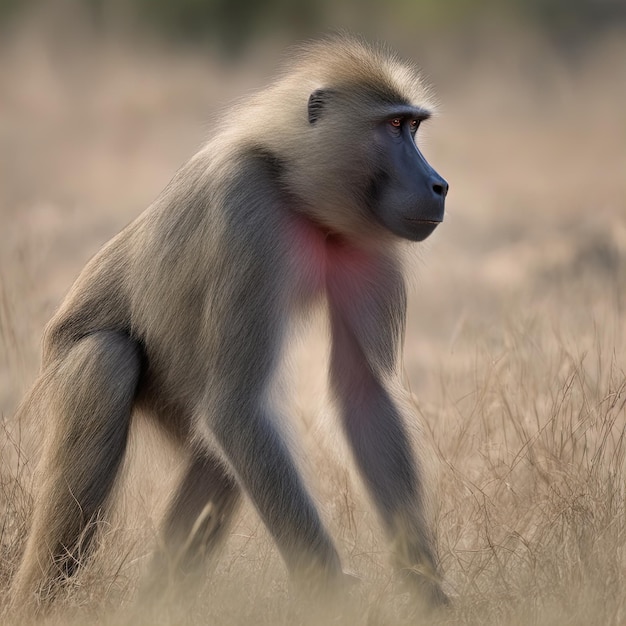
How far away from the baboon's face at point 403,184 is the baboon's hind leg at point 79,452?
1221 millimetres

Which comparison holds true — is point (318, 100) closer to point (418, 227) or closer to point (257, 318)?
point (418, 227)

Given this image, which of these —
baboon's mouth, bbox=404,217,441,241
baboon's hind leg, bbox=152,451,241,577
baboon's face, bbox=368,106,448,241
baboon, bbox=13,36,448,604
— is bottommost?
baboon's hind leg, bbox=152,451,241,577

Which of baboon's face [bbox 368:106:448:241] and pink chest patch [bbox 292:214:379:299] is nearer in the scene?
baboon's face [bbox 368:106:448:241]

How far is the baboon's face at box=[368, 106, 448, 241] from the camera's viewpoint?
171 inches

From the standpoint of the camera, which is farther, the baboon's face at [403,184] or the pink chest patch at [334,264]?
the pink chest patch at [334,264]

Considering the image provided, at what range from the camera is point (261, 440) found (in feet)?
13.5

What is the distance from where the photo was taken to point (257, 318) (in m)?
4.20

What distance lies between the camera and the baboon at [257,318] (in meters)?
4.20

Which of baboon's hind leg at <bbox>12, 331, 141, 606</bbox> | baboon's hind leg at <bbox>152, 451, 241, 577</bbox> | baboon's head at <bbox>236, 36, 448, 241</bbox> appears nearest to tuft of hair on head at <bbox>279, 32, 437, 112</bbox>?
baboon's head at <bbox>236, 36, 448, 241</bbox>

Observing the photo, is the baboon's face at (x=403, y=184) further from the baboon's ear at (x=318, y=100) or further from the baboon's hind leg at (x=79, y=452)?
the baboon's hind leg at (x=79, y=452)

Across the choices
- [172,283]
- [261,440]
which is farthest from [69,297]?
[261,440]

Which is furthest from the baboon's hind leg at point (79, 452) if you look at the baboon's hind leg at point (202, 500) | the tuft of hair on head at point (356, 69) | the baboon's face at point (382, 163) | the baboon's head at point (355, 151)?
the tuft of hair on head at point (356, 69)

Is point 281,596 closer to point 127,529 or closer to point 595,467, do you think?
point 127,529

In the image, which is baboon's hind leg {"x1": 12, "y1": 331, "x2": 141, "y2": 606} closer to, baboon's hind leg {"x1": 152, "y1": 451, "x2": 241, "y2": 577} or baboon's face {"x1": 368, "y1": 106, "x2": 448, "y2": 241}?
baboon's hind leg {"x1": 152, "y1": 451, "x2": 241, "y2": 577}
